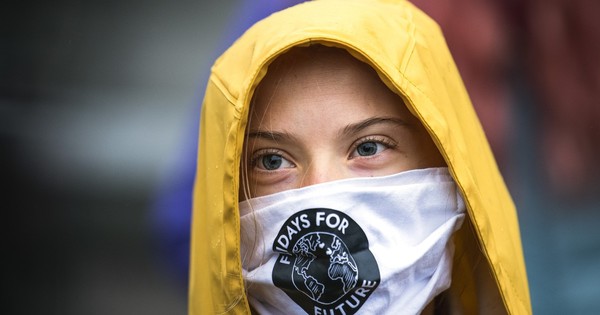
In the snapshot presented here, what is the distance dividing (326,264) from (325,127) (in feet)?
1.08

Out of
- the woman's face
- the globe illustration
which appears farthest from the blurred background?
the globe illustration

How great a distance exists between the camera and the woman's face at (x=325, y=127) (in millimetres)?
2277

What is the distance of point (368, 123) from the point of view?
7.52 ft

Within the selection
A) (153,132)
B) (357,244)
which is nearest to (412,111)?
(357,244)

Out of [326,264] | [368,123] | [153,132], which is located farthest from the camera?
[153,132]

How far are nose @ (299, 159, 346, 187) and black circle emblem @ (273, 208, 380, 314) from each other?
8cm

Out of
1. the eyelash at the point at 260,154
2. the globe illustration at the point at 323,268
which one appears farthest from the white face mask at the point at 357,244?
the eyelash at the point at 260,154

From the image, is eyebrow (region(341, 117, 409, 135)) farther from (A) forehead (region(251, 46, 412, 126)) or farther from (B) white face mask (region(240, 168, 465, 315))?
(B) white face mask (region(240, 168, 465, 315))

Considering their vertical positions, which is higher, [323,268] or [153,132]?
[153,132]

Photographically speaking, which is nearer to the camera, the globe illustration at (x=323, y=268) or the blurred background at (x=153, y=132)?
the globe illustration at (x=323, y=268)

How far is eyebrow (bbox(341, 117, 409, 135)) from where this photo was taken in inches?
89.6

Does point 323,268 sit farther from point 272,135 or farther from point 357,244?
point 272,135

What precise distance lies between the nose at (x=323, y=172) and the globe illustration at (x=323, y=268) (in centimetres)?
13

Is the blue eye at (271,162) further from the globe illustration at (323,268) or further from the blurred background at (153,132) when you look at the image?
the blurred background at (153,132)
